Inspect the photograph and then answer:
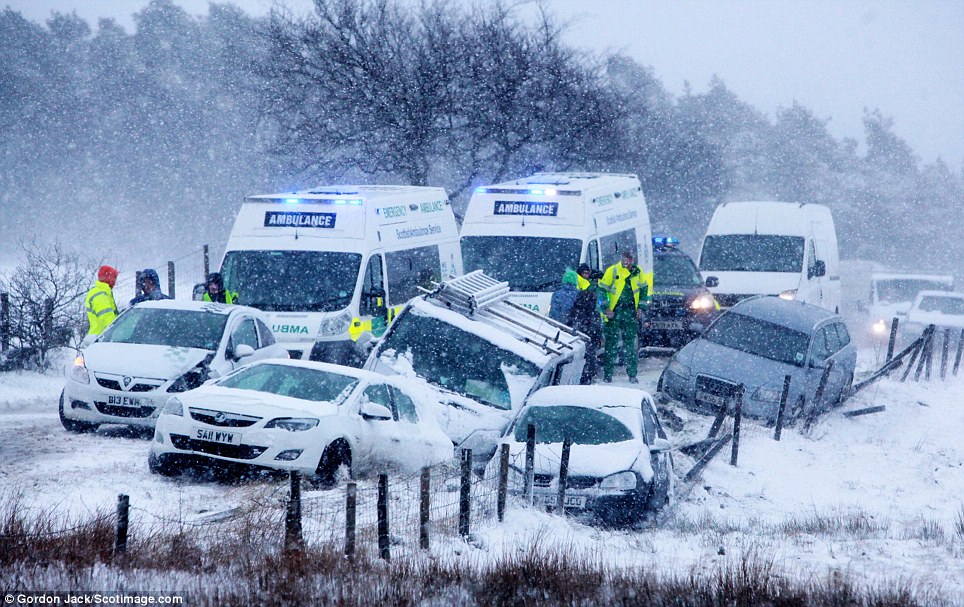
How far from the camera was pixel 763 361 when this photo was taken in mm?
15219

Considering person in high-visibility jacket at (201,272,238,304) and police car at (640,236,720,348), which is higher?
person in high-visibility jacket at (201,272,238,304)

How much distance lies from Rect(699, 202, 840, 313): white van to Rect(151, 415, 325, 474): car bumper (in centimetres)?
1249

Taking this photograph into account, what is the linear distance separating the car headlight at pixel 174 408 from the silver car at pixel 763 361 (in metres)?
7.08

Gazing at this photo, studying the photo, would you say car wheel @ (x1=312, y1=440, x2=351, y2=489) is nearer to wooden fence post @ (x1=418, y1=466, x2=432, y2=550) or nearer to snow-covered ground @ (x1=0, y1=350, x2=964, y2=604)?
snow-covered ground @ (x1=0, y1=350, x2=964, y2=604)

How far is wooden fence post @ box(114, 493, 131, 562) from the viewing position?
6812 millimetres

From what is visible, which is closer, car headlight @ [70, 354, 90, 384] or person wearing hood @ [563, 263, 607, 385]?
car headlight @ [70, 354, 90, 384]

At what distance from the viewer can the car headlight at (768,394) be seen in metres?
14.6

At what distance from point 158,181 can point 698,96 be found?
33222mm

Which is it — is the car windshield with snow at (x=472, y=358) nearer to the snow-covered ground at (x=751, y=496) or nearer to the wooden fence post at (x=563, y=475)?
the wooden fence post at (x=563, y=475)

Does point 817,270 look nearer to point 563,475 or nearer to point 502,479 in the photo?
point 563,475

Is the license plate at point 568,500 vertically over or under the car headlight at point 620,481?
under

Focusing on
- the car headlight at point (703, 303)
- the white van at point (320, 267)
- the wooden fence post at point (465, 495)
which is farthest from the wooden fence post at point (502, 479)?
the car headlight at point (703, 303)

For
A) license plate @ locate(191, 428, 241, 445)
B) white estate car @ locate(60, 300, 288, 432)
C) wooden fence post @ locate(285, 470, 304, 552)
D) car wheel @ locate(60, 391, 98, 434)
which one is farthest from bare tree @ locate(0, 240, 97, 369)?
wooden fence post @ locate(285, 470, 304, 552)

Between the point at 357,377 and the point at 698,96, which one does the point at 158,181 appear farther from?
the point at 357,377
